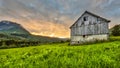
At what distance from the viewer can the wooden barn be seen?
48.9 meters

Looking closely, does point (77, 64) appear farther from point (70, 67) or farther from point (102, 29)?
point (102, 29)

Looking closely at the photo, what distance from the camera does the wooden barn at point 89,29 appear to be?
4894 cm

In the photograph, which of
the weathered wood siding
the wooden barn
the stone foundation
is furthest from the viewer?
the weathered wood siding

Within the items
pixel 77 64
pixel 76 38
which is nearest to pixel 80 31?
pixel 76 38

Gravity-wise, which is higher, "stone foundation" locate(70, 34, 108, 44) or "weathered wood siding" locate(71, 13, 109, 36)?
"weathered wood siding" locate(71, 13, 109, 36)

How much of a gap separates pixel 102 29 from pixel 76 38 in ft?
29.3

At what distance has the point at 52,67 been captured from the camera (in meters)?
7.23

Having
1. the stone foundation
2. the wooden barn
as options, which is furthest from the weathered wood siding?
the stone foundation

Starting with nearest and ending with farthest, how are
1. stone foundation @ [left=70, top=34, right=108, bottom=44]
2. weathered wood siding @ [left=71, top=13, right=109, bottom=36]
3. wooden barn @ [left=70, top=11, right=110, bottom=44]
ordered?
stone foundation @ [left=70, top=34, right=108, bottom=44], wooden barn @ [left=70, top=11, right=110, bottom=44], weathered wood siding @ [left=71, top=13, right=109, bottom=36]

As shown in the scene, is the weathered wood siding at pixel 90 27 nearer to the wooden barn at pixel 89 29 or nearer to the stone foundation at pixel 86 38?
the wooden barn at pixel 89 29

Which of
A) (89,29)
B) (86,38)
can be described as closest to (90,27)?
(89,29)

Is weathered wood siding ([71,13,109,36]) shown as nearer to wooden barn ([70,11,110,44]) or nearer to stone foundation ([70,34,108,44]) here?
wooden barn ([70,11,110,44])

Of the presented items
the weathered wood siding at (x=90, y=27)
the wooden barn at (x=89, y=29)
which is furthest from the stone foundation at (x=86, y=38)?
the weathered wood siding at (x=90, y=27)

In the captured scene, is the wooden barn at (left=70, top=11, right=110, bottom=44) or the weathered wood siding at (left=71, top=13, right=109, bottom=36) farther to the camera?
the weathered wood siding at (left=71, top=13, right=109, bottom=36)
